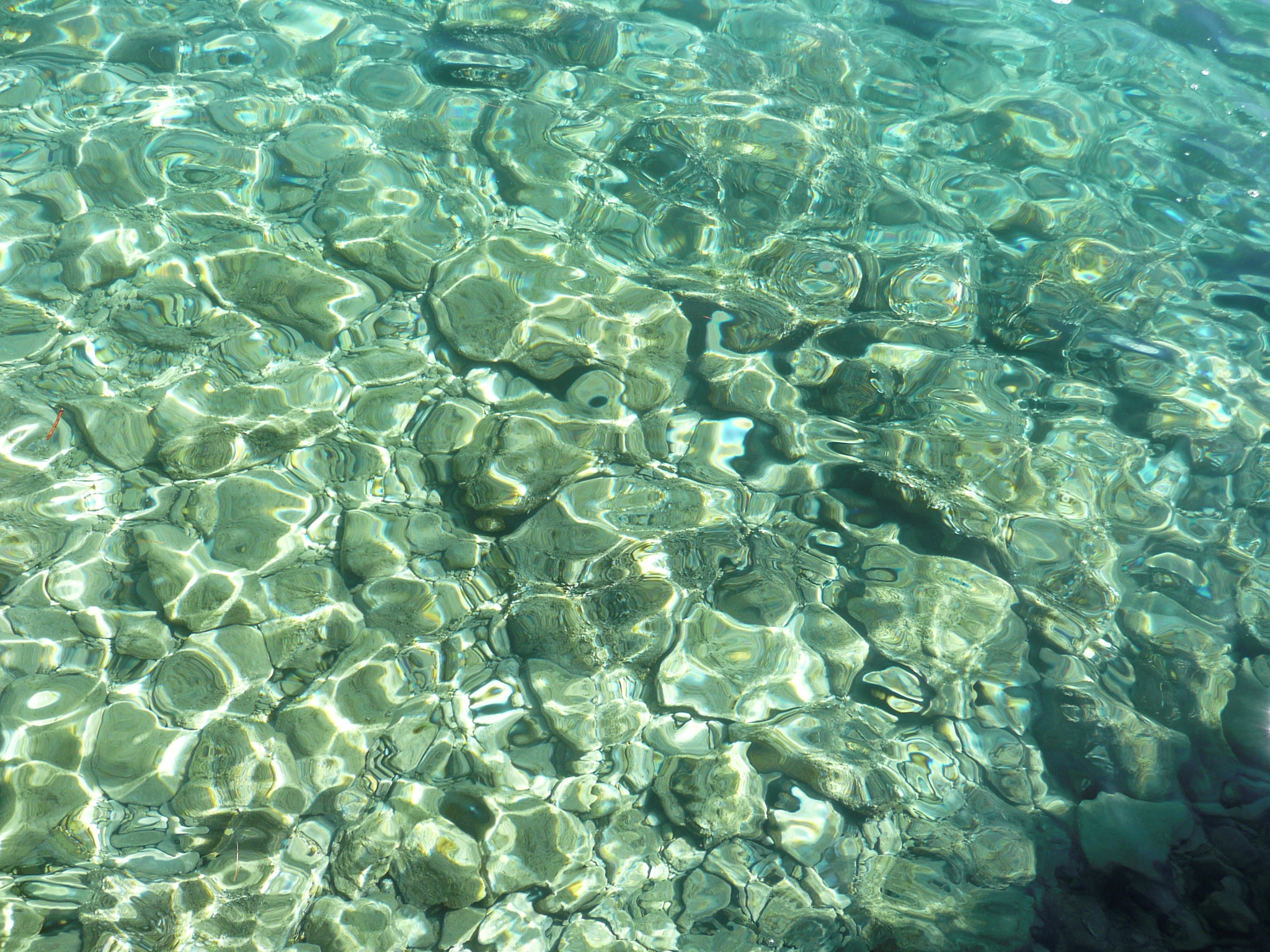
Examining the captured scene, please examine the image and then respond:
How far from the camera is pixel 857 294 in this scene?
11.7 feet

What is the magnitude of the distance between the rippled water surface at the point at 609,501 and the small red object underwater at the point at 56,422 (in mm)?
37

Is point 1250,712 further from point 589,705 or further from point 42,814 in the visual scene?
point 42,814

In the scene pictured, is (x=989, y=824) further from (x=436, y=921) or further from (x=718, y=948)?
(x=436, y=921)

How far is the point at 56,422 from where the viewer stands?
2920 millimetres

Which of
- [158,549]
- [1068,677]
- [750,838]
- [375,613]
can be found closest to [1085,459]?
[1068,677]

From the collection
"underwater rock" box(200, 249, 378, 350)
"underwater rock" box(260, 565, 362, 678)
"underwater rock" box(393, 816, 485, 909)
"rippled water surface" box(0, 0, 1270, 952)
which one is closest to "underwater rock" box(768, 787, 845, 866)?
"rippled water surface" box(0, 0, 1270, 952)

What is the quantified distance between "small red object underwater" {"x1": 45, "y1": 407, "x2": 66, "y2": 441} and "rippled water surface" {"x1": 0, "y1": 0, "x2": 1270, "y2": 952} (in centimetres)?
4

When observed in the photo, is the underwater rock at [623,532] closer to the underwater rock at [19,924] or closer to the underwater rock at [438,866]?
the underwater rock at [438,866]

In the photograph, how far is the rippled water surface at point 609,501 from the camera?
2227 mm

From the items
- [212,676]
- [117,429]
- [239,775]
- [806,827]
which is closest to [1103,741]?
[806,827]

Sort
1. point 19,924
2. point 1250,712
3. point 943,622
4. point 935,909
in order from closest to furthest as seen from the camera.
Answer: point 19,924, point 935,909, point 1250,712, point 943,622

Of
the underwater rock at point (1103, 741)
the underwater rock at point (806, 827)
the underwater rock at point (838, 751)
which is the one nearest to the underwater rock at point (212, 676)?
the underwater rock at point (838, 751)

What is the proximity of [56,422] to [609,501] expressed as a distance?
203 cm

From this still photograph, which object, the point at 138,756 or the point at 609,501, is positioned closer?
the point at 138,756
